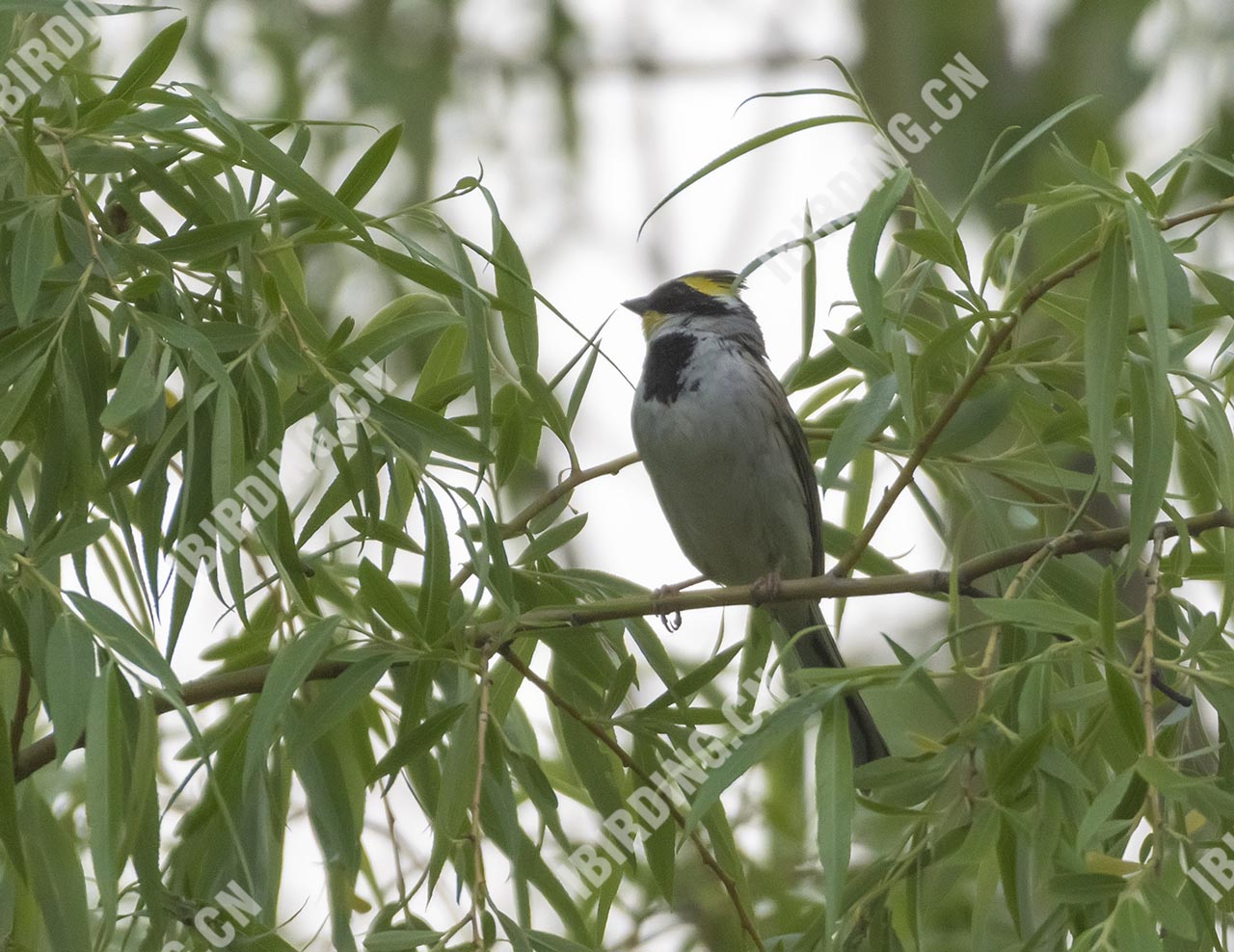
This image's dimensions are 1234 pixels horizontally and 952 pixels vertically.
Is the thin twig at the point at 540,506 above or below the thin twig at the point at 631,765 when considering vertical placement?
above

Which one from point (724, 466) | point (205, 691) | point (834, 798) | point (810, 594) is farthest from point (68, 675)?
point (724, 466)

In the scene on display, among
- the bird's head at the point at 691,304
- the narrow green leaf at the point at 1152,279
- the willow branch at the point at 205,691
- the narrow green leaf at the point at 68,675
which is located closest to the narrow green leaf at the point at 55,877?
the willow branch at the point at 205,691

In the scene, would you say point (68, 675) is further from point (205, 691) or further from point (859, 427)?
point (859, 427)

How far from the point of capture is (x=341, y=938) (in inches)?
84.8

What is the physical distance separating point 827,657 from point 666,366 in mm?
800

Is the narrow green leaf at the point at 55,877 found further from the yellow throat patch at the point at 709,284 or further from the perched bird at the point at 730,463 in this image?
the yellow throat patch at the point at 709,284

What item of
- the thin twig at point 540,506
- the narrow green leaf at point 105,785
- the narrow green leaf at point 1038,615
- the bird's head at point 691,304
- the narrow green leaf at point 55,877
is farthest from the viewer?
the bird's head at point 691,304

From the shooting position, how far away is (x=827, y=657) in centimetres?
362

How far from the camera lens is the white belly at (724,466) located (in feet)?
11.6

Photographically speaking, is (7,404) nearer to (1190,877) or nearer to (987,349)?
(987,349)

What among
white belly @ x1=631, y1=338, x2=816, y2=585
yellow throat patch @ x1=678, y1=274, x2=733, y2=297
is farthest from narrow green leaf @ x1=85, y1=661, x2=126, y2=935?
yellow throat patch @ x1=678, y1=274, x2=733, y2=297

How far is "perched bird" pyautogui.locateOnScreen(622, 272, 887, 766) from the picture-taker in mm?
3537

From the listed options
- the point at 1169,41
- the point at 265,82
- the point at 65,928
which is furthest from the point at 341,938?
the point at 1169,41

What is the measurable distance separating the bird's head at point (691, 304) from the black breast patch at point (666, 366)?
15 centimetres
